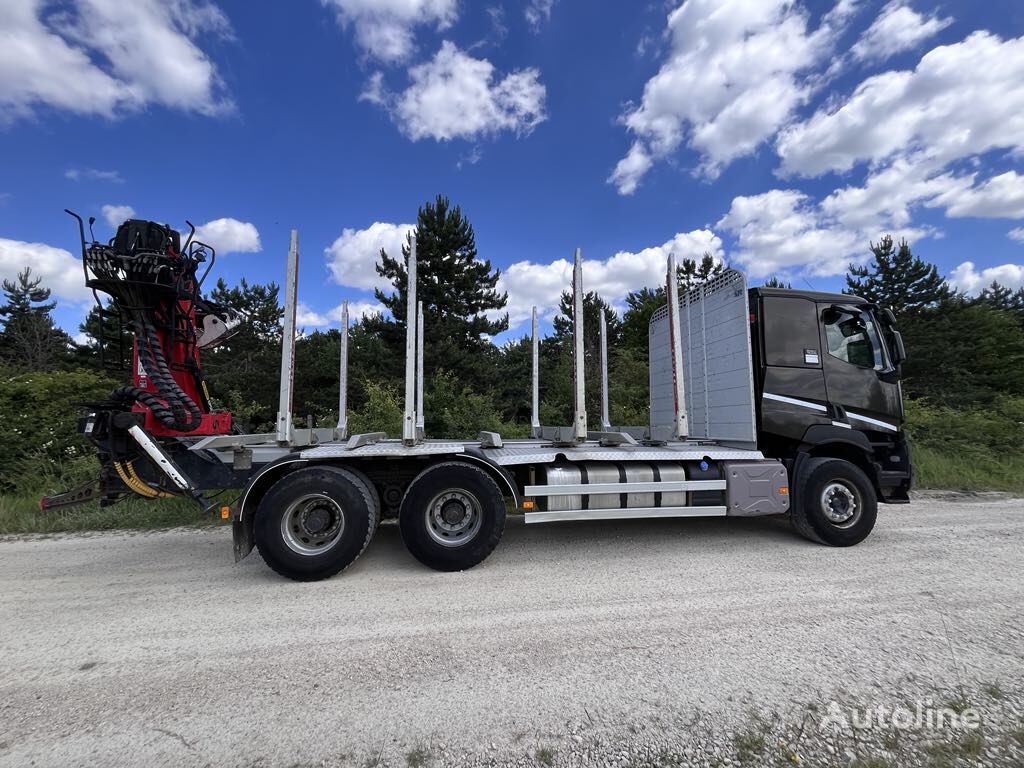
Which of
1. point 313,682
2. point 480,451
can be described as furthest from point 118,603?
point 480,451

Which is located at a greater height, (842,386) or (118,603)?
(842,386)

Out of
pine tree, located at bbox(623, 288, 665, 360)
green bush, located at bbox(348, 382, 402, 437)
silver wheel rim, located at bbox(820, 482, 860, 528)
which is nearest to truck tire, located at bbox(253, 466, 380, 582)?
silver wheel rim, located at bbox(820, 482, 860, 528)

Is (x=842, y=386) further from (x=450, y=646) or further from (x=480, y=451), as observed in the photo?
(x=450, y=646)

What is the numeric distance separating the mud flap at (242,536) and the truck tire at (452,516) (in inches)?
55.4

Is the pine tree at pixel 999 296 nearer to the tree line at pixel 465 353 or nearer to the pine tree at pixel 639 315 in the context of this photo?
the tree line at pixel 465 353

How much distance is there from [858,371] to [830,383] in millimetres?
424

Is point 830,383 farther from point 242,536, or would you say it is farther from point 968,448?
point 968,448

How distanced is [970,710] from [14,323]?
44429 mm

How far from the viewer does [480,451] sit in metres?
4.73

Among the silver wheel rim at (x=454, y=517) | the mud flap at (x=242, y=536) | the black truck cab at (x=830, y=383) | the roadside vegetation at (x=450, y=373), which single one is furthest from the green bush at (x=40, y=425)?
the black truck cab at (x=830, y=383)

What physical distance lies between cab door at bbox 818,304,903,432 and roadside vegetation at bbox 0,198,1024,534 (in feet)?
10.4

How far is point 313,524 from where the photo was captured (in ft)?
14.1

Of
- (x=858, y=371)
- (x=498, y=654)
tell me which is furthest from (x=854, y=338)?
(x=498, y=654)

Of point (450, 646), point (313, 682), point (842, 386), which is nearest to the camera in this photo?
point (313, 682)
